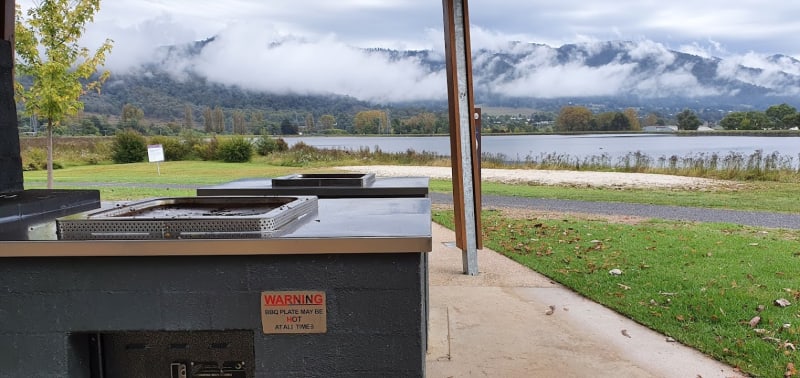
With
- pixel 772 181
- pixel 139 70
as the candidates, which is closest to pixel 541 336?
pixel 772 181

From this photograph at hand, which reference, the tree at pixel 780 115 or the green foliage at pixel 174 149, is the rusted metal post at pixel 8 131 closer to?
the green foliage at pixel 174 149

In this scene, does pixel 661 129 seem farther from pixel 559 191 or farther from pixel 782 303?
pixel 782 303

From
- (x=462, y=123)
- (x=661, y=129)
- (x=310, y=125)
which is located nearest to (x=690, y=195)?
(x=462, y=123)

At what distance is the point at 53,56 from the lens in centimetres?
1256

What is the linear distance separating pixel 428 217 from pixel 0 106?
8.57ft

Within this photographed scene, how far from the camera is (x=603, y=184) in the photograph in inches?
746

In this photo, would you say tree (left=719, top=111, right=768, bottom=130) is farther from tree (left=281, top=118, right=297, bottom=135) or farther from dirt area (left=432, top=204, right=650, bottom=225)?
dirt area (left=432, top=204, right=650, bottom=225)

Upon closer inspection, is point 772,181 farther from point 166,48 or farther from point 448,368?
point 166,48

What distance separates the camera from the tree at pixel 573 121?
1854 inches

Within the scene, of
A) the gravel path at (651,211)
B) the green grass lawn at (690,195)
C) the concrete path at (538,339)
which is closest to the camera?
Answer: the concrete path at (538,339)

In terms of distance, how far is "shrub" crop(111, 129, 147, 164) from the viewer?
2920cm

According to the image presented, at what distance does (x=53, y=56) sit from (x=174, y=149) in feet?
62.6

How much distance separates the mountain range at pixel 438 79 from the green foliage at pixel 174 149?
11493 mm

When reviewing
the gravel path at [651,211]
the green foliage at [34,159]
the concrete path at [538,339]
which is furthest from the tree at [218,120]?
the concrete path at [538,339]
